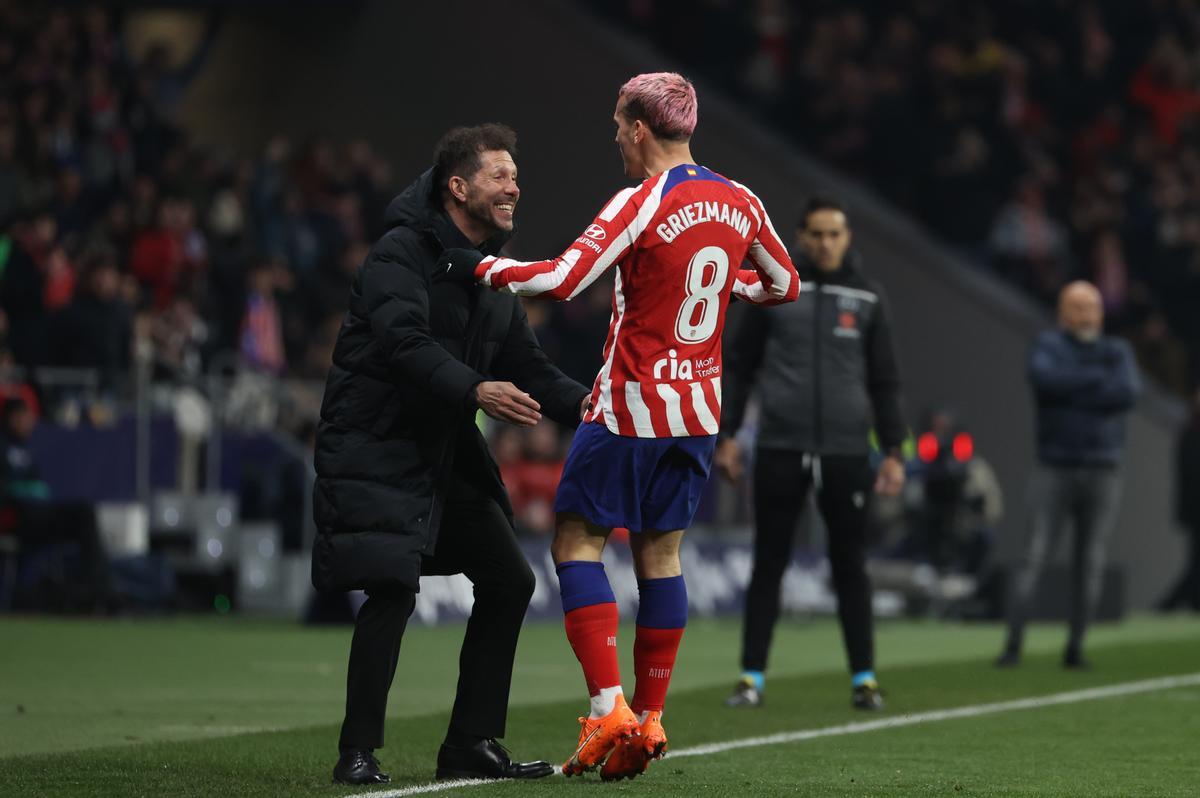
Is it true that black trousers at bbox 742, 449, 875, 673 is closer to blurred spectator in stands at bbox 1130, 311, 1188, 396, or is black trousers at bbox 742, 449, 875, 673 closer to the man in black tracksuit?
the man in black tracksuit

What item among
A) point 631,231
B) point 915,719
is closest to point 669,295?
point 631,231

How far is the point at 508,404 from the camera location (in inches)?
264

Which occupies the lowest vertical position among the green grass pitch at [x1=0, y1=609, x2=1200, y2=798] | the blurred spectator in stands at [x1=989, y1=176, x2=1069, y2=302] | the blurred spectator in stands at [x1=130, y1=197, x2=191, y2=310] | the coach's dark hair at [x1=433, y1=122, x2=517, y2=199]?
the green grass pitch at [x1=0, y1=609, x2=1200, y2=798]

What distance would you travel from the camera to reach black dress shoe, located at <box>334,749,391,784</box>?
22.8 feet

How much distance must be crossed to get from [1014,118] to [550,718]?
1726 centimetres

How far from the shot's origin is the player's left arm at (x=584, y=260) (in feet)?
22.1

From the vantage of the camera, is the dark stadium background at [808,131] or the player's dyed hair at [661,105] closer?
the player's dyed hair at [661,105]

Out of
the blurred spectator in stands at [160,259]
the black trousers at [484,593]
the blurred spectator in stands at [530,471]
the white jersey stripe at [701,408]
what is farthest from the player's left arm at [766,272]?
the blurred spectator in stands at [160,259]

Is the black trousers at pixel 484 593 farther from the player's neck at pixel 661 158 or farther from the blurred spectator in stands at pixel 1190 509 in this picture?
the blurred spectator in stands at pixel 1190 509

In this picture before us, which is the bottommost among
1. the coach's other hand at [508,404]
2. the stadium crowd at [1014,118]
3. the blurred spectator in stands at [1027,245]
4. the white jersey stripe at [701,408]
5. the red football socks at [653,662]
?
the red football socks at [653,662]

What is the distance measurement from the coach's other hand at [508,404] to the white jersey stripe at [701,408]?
65 cm

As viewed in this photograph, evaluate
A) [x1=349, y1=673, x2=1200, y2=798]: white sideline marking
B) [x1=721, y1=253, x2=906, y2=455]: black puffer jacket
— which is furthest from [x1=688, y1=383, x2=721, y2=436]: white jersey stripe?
[x1=721, y1=253, x2=906, y2=455]: black puffer jacket

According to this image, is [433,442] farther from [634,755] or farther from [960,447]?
[960,447]

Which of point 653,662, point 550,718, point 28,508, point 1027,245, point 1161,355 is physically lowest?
point 550,718
